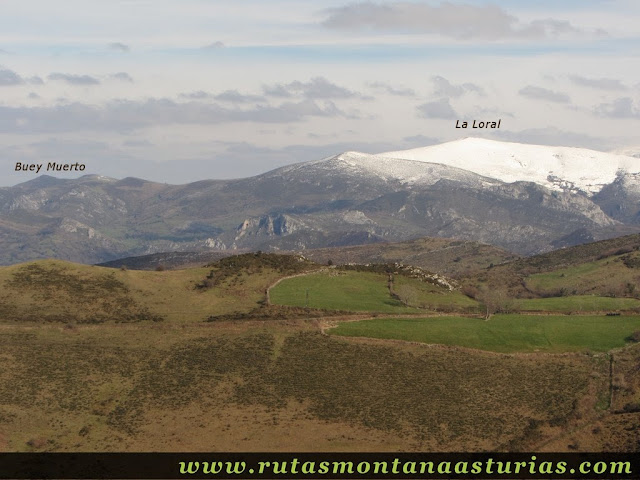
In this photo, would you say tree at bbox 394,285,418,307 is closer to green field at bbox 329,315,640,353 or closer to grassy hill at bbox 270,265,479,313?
grassy hill at bbox 270,265,479,313

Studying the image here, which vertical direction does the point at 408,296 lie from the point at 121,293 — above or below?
below

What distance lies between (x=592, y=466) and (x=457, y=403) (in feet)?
75.0

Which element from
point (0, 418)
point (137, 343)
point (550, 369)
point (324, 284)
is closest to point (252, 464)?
point (0, 418)

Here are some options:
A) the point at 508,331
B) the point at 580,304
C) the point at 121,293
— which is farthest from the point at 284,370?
the point at 580,304

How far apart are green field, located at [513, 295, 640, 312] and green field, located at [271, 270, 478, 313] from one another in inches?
458

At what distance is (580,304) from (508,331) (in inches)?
1346

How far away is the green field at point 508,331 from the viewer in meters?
121

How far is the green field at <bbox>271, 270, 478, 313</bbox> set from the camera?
13975 centimetres

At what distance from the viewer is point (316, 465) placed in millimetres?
82812

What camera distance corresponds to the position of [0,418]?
91.8 meters

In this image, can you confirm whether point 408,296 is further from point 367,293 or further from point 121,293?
point 121,293

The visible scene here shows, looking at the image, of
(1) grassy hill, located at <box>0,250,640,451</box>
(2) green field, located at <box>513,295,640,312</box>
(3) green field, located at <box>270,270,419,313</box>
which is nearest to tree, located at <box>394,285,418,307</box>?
(1) grassy hill, located at <box>0,250,640,451</box>

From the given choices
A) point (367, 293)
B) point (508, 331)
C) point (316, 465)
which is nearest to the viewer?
point (316, 465)

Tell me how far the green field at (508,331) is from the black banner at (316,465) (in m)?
38.2
